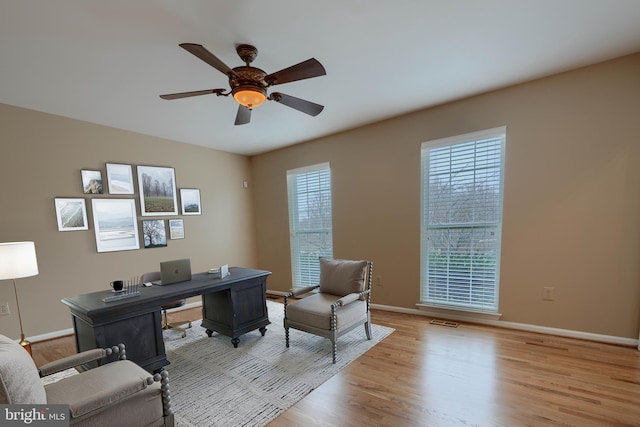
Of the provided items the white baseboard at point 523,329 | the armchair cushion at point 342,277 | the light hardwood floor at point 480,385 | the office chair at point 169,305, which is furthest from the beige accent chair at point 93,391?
the white baseboard at point 523,329

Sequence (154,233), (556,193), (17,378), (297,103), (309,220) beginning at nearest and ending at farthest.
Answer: (17,378), (297,103), (556,193), (154,233), (309,220)

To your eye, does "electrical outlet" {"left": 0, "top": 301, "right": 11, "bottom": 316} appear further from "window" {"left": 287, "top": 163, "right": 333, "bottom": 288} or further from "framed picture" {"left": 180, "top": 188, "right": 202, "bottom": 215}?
"window" {"left": 287, "top": 163, "right": 333, "bottom": 288}

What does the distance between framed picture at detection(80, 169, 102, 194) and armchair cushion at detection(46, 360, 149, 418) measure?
2.70 meters

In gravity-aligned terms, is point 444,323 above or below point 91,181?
below

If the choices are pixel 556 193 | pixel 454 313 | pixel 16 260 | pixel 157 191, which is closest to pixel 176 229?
pixel 157 191

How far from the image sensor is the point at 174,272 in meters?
2.72

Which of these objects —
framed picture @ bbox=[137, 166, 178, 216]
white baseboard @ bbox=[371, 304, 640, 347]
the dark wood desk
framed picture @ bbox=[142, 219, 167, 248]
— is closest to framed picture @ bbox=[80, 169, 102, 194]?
framed picture @ bbox=[137, 166, 178, 216]

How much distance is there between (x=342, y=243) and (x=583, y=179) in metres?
2.86

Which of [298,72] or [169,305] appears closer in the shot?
[298,72]

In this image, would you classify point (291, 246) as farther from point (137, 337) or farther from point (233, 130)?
point (137, 337)

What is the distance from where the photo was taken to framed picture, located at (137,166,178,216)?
150 inches

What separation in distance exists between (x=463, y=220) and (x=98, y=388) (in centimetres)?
353

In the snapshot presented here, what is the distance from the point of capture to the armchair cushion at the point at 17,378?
3.22ft

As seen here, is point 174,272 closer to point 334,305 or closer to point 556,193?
point 334,305
